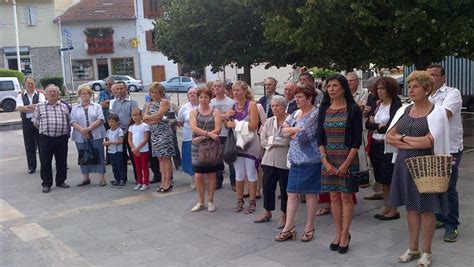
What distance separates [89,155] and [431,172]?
558 centimetres

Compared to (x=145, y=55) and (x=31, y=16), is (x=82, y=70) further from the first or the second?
(x=31, y=16)

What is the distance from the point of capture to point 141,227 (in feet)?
19.6

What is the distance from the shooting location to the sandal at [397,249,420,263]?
4410 mm

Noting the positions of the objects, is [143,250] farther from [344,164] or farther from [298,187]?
[344,164]

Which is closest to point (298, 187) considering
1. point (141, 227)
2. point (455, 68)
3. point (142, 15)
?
point (141, 227)

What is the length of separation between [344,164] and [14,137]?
43.6ft


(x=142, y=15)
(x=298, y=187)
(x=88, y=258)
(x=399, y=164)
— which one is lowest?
(x=88, y=258)

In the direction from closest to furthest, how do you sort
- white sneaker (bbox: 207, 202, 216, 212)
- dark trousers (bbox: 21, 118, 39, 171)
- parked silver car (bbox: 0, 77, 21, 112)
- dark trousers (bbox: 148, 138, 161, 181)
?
white sneaker (bbox: 207, 202, 216, 212), dark trousers (bbox: 148, 138, 161, 181), dark trousers (bbox: 21, 118, 39, 171), parked silver car (bbox: 0, 77, 21, 112)

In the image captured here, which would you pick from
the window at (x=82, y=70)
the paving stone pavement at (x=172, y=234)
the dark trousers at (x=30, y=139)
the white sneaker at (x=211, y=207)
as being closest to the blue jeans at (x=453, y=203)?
the paving stone pavement at (x=172, y=234)

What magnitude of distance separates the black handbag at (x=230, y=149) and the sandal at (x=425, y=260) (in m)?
2.54

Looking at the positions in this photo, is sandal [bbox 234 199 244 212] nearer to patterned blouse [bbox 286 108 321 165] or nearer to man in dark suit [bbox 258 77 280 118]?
man in dark suit [bbox 258 77 280 118]

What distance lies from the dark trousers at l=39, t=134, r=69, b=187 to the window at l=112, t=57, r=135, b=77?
36.3 metres

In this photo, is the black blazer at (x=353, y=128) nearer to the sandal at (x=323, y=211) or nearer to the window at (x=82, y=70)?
the sandal at (x=323, y=211)

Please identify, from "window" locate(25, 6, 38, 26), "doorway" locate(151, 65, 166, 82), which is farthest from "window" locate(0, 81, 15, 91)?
"doorway" locate(151, 65, 166, 82)
